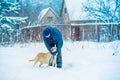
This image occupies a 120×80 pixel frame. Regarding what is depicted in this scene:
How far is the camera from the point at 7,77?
4.38 ft

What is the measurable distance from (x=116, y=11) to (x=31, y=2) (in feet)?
1.24

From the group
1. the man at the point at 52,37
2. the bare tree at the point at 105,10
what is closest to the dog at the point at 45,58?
the man at the point at 52,37

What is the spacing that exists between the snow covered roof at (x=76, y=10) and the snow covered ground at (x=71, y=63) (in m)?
0.12

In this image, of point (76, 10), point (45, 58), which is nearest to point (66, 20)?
point (76, 10)

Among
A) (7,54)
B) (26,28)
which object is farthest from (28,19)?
(7,54)

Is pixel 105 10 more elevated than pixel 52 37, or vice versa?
pixel 105 10

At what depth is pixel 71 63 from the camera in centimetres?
170

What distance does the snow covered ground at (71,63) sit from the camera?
1.41 metres

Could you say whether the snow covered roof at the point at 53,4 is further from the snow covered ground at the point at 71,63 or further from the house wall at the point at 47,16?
the snow covered ground at the point at 71,63

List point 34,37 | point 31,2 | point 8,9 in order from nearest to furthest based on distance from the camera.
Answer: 1. point 8,9
2. point 31,2
3. point 34,37

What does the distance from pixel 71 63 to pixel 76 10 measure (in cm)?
25

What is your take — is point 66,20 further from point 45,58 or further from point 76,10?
point 45,58

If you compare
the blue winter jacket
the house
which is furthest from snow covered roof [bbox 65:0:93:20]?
the blue winter jacket

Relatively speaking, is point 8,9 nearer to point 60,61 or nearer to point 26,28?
point 26,28
